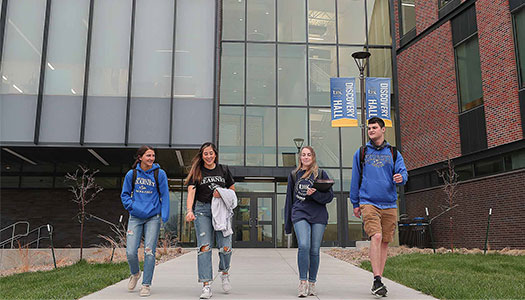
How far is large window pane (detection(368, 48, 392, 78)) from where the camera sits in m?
22.0

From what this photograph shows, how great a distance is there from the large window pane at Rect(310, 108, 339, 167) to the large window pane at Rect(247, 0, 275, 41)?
173 inches

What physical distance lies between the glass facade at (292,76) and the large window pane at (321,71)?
47 mm

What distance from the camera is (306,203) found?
556 centimetres

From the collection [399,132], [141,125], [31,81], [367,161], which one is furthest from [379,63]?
[367,161]

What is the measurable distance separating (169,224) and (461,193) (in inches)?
480

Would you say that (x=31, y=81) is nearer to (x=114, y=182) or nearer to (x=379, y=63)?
(x=114, y=182)

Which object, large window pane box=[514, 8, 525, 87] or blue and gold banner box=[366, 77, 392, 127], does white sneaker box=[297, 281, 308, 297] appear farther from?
blue and gold banner box=[366, 77, 392, 127]

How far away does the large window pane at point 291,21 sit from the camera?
72.0 ft

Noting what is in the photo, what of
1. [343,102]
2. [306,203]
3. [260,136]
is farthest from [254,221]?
[306,203]

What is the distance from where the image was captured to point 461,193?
16734mm

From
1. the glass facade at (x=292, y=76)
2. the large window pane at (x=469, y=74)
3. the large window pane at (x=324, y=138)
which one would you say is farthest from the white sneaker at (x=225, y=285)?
the large window pane at (x=324, y=138)

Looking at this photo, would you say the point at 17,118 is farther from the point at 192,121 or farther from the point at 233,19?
the point at 233,19

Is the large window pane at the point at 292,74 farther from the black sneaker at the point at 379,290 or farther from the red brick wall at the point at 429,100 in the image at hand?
the black sneaker at the point at 379,290

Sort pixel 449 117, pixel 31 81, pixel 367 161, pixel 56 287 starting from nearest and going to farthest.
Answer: pixel 367 161
pixel 56 287
pixel 31 81
pixel 449 117
